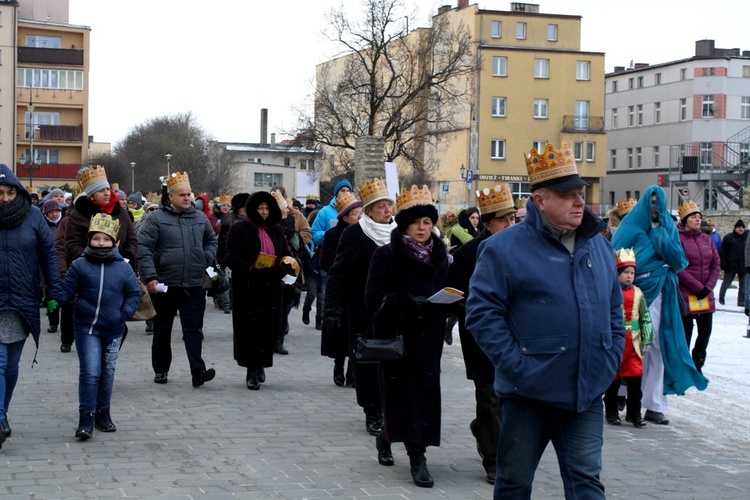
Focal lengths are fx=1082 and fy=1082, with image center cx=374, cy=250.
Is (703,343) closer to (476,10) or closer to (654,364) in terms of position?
(654,364)

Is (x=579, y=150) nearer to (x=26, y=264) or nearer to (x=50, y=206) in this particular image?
(x=50, y=206)

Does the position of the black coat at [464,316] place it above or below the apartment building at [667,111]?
below

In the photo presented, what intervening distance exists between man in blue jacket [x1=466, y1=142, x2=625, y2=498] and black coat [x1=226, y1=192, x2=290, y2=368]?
18.9ft

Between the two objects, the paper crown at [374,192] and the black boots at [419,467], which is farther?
the paper crown at [374,192]

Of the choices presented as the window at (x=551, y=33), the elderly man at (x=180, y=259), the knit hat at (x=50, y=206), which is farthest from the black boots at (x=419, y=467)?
the window at (x=551, y=33)

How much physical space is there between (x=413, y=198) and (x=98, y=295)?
261 centimetres

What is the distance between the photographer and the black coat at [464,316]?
7047mm

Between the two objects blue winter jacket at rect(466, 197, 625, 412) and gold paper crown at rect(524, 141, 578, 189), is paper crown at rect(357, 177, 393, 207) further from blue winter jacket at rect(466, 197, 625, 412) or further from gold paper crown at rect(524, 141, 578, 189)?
blue winter jacket at rect(466, 197, 625, 412)

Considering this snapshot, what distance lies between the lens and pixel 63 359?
12.5 metres

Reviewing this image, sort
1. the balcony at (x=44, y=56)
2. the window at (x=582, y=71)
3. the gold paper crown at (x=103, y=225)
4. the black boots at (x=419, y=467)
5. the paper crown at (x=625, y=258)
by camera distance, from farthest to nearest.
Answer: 1. the balcony at (x=44, y=56)
2. the window at (x=582, y=71)
3. the paper crown at (x=625, y=258)
4. the gold paper crown at (x=103, y=225)
5. the black boots at (x=419, y=467)

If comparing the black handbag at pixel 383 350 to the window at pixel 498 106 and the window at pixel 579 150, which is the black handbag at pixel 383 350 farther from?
the window at pixel 579 150

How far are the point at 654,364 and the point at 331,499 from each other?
4.36 m

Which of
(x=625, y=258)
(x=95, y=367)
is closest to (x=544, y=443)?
(x=95, y=367)

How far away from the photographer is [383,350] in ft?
22.9
